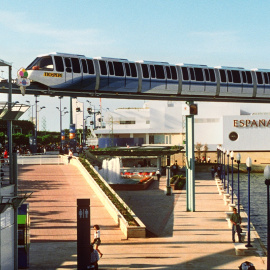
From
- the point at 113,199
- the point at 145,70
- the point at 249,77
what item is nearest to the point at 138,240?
the point at 113,199

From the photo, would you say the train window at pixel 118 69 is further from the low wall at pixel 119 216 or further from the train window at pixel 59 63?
the low wall at pixel 119 216

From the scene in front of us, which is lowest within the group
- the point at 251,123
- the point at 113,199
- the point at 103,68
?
the point at 113,199

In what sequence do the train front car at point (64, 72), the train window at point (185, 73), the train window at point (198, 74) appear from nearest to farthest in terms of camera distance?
the train front car at point (64, 72) → the train window at point (185, 73) → the train window at point (198, 74)

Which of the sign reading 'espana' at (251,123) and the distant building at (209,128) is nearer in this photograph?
the sign reading 'espana' at (251,123)

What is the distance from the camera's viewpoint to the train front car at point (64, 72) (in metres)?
30.3

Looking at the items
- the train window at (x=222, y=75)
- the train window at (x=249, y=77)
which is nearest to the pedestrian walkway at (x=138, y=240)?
the train window at (x=222, y=75)

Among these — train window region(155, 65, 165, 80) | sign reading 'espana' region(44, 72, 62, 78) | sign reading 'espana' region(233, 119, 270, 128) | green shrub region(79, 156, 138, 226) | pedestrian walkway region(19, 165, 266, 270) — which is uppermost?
train window region(155, 65, 165, 80)

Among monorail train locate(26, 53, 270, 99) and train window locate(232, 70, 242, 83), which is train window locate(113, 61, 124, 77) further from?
train window locate(232, 70, 242, 83)

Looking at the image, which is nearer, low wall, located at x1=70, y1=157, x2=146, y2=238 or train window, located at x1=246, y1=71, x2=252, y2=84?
low wall, located at x1=70, y1=157, x2=146, y2=238

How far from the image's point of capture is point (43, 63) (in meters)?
31.0

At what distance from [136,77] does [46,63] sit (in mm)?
5831

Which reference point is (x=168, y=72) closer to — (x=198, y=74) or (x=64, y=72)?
(x=198, y=74)

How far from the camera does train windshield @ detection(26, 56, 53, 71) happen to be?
3070 centimetres

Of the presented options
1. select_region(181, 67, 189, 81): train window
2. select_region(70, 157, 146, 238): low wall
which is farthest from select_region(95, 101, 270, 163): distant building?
select_region(181, 67, 189, 81): train window
